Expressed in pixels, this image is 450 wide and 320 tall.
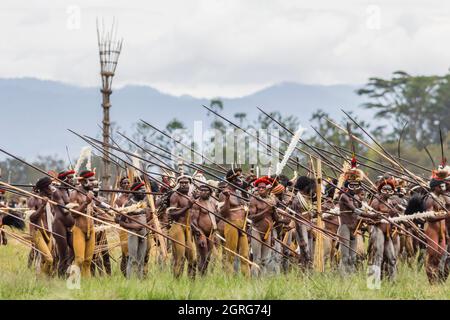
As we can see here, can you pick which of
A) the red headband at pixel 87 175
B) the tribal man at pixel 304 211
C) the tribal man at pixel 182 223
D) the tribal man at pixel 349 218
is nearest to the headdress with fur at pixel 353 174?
the tribal man at pixel 349 218

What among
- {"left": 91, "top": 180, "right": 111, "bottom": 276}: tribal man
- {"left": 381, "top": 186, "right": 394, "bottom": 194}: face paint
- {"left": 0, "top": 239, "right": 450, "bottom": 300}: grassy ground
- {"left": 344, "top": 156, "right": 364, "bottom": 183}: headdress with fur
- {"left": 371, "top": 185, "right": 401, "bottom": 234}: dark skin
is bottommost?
{"left": 0, "top": 239, "right": 450, "bottom": 300}: grassy ground

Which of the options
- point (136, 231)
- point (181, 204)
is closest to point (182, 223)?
point (181, 204)

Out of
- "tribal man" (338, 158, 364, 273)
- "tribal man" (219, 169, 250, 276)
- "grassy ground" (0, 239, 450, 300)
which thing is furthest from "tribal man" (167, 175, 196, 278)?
"tribal man" (338, 158, 364, 273)

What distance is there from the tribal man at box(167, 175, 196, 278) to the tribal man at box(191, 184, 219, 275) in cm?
19

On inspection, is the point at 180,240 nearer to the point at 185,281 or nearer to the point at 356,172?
the point at 185,281

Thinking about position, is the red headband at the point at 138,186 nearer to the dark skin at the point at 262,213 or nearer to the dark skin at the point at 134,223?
the dark skin at the point at 134,223

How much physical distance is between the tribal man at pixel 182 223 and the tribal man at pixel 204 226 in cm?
19

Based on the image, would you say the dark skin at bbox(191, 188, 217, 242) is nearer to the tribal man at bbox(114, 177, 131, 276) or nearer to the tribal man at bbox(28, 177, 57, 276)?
the tribal man at bbox(114, 177, 131, 276)

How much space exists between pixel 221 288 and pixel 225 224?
10.4ft

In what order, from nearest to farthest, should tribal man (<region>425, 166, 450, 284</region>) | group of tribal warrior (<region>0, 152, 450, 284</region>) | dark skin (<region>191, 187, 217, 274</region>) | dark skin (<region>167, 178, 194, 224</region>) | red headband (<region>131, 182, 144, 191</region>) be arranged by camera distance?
tribal man (<region>425, 166, 450, 284</region>), group of tribal warrior (<region>0, 152, 450, 284</region>), dark skin (<region>167, 178, 194, 224</region>), dark skin (<region>191, 187, 217, 274</region>), red headband (<region>131, 182, 144, 191</region>)

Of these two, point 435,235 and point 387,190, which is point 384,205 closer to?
point 387,190

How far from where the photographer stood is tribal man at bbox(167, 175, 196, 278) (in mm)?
15602

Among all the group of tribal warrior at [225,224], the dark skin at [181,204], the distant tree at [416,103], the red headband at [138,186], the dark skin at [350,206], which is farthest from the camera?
the distant tree at [416,103]

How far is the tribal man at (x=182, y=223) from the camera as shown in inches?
614
